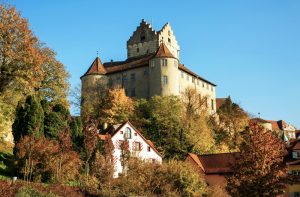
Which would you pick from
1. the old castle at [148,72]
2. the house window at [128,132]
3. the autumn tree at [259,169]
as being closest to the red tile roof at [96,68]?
the old castle at [148,72]

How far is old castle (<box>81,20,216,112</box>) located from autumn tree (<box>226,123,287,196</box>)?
45.8m

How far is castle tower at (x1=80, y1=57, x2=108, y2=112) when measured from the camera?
279 feet

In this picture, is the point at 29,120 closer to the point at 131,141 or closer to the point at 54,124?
the point at 54,124

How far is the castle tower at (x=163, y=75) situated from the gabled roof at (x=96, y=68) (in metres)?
9.96

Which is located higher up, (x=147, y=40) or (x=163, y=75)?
(x=147, y=40)

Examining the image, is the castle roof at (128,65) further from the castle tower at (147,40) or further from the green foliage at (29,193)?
the green foliage at (29,193)

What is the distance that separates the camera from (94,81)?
290 feet

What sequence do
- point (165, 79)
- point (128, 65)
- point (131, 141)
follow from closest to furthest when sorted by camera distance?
point (131, 141) → point (165, 79) → point (128, 65)

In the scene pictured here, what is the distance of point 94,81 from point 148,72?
993cm

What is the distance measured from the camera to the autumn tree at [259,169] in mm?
34719

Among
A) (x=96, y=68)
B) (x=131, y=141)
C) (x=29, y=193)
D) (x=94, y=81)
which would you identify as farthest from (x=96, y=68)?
(x=29, y=193)

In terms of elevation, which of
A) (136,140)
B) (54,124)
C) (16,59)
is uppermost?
(16,59)

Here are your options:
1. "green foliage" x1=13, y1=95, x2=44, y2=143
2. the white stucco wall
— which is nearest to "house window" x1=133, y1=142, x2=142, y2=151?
the white stucco wall

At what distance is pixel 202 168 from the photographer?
191 ft
